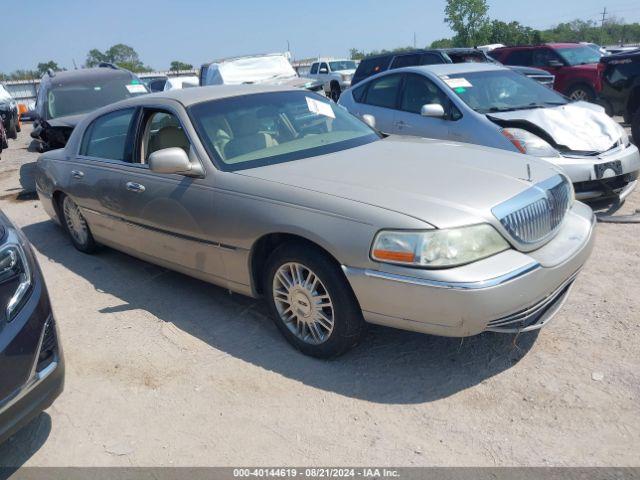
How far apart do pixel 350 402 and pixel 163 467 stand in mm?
977

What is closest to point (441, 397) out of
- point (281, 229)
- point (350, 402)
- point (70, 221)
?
point (350, 402)

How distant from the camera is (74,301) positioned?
4.61 metres

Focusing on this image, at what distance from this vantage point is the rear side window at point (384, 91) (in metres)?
7.18

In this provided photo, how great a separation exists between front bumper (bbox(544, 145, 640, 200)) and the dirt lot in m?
1.39

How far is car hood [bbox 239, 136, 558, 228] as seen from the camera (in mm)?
2949

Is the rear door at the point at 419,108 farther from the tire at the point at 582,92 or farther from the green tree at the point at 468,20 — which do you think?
the green tree at the point at 468,20

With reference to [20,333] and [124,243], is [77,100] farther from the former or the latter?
[20,333]

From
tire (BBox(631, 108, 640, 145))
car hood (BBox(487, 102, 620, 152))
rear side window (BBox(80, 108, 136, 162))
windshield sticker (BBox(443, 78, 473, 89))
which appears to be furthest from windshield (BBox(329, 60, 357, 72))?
rear side window (BBox(80, 108, 136, 162))

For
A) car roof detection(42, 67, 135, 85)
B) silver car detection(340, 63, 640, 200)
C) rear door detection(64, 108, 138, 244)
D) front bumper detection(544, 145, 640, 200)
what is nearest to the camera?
rear door detection(64, 108, 138, 244)

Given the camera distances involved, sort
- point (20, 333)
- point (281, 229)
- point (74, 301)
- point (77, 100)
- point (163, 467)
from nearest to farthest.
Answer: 1. point (20, 333)
2. point (163, 467)
3. point (281, 229)
4. point (74, 301)
5. point (77, 100)

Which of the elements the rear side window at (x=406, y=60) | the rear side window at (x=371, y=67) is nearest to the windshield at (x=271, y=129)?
the rear side window at (x=406, y=60)

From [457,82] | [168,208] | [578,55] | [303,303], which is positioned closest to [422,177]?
[303,303]

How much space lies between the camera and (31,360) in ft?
8.26

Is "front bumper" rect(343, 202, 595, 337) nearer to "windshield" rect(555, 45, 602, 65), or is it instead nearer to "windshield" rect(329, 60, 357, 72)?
"windshield" rect(555, 45, 602, 65)
